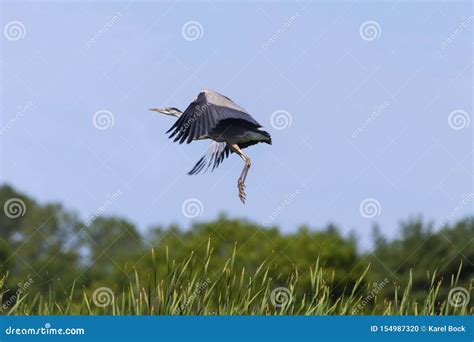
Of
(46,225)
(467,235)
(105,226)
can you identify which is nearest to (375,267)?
(467,235)

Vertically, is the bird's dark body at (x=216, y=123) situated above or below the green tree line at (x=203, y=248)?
above

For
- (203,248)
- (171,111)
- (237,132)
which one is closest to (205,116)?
(237,132)

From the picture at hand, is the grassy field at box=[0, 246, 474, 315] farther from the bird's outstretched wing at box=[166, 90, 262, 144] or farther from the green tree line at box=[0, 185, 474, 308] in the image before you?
the green tree line at box=[0, 185, 474, 308]

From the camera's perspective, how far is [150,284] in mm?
8055

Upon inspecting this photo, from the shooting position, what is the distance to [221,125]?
952cm

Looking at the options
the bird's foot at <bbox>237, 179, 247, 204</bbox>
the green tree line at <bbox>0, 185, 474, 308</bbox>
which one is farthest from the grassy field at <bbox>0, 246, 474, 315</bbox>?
the green tree line at <bbox>0, 185, 474, 308</bbox>

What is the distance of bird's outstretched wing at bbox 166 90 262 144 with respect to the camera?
9.08 metres

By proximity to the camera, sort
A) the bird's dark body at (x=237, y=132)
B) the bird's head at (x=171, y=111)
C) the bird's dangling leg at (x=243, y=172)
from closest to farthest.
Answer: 1. the bird's dangling leg at (x=243, y=172)
2. the bird's dark body at (x=237, y=132)
3. the bird's head at (x=171, y=111)

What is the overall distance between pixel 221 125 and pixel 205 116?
0.33 metres

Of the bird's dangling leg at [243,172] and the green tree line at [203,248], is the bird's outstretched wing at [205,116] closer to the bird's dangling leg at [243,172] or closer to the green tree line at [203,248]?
the bird's dangling leg at [243,172]

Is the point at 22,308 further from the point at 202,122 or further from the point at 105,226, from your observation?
the point at 105,226

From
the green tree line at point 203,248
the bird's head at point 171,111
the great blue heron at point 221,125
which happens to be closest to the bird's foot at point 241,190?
the great blue heron at point 221,125

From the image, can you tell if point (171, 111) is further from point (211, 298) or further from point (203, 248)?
point (203, 248)

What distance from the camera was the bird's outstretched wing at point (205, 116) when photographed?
29.8ft
